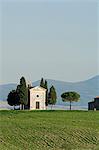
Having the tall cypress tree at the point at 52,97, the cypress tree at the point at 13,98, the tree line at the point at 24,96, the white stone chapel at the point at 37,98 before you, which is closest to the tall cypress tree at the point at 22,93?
the tree line at the point at 24,96

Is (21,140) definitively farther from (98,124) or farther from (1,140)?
(98,124)

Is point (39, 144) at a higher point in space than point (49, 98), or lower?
lower

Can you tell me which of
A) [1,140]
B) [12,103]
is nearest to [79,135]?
[1,140]

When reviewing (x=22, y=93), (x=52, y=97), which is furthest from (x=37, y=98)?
(x=22, y=93)

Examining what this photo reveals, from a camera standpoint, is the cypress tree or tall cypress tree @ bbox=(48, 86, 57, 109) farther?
tall cypress tree @ bbox=(48, 86, 57, 109)

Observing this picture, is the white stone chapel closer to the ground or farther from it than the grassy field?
farther from it

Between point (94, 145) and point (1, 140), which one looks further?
point (94, 145)

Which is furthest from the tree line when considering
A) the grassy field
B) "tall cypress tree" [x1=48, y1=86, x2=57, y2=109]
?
the grassy field

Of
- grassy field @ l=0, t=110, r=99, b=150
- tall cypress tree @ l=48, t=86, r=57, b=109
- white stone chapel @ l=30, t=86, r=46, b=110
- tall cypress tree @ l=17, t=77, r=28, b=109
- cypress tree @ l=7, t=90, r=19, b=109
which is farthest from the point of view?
tall cypress tree @ l=48, t=86, r=57, b=109

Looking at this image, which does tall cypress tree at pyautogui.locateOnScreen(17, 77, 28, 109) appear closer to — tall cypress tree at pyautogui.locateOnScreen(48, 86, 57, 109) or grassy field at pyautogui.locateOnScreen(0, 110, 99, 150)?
tall cypress tree at pyautogui.locateOnScreen(48, 86, 57, 109)

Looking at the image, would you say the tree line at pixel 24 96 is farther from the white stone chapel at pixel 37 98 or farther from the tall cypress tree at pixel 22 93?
the white stone chapel at pixel 37 98

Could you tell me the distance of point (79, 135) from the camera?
35469 millimetres

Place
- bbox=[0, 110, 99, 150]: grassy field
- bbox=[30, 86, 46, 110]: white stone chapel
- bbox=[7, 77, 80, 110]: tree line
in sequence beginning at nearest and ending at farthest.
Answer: bbox=[0, 110, 99, 150]: grassy field
bbox=[7, 77, 80, 110]: tree line
bbox=[30, 86, 46, 110]: white stone chapel

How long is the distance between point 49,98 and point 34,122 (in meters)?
50.5
